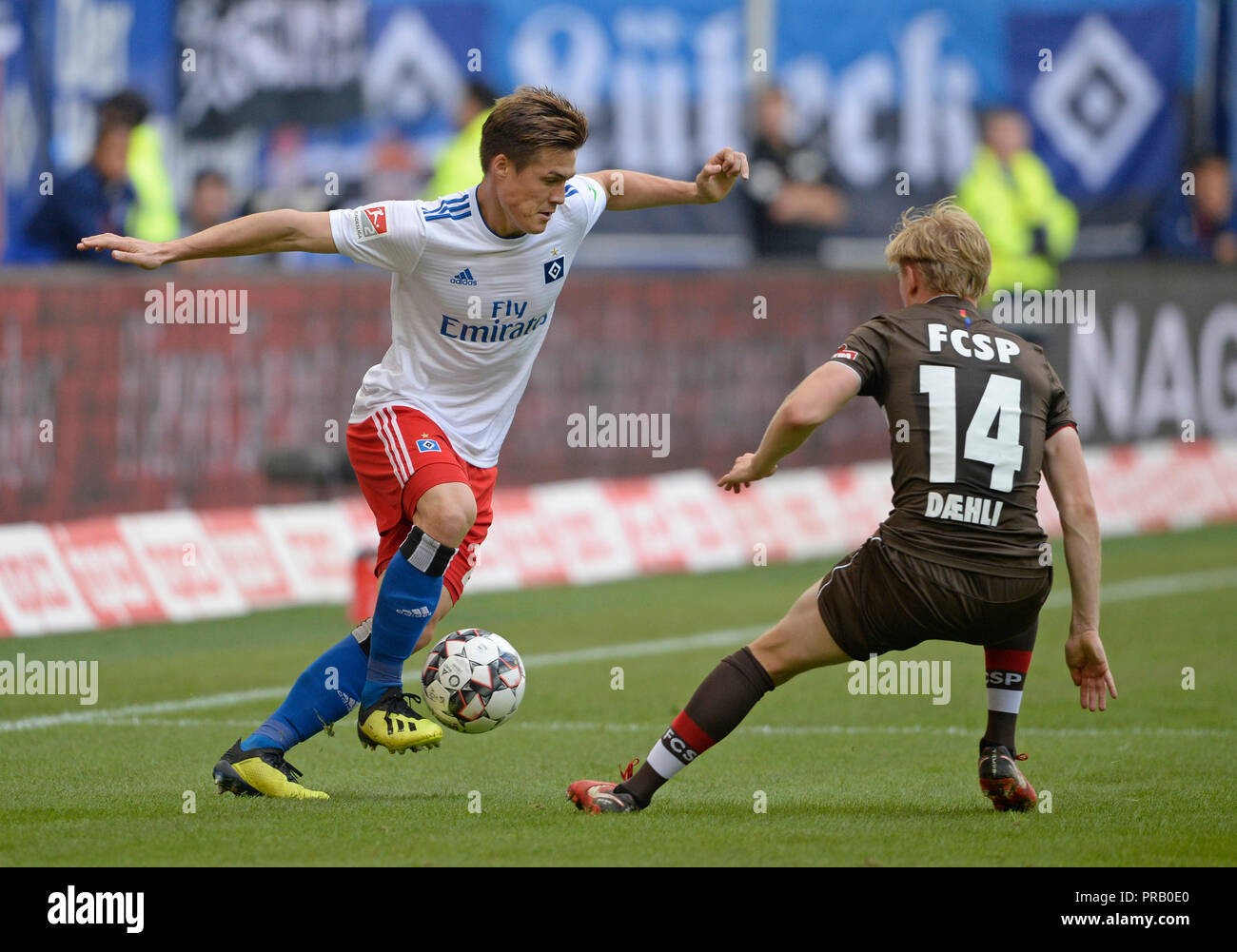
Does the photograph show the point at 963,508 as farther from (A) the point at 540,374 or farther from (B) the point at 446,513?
(A) the point at 540,374

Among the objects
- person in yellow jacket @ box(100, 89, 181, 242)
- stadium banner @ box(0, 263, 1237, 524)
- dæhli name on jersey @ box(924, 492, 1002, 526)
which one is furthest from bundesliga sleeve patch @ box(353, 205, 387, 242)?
person in yellow jacket @ box(100, 89, 181, 242)

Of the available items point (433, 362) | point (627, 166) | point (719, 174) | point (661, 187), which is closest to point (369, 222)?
point (433, 362)

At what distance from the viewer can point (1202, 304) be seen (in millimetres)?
18203

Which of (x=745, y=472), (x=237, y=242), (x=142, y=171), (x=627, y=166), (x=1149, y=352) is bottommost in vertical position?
(x=745, y=472)

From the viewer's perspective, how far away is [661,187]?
7.41 meters

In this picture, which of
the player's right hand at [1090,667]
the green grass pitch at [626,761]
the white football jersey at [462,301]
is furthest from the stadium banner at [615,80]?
→ the player's right hand at [1090,667]

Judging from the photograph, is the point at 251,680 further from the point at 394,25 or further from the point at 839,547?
the point at 394,25

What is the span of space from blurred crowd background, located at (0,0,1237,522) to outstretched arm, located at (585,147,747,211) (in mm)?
5615

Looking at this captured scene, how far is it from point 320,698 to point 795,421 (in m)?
2.01

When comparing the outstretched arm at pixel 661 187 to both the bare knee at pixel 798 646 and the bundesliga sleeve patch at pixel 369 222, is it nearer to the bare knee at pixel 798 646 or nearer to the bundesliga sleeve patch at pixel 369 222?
the bundesliga sleeve patch at pixel 369 222

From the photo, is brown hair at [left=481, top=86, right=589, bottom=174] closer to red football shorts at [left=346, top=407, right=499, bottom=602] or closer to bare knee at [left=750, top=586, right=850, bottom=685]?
red football shorts at [left=346, top=407, right=499, bottom=602]

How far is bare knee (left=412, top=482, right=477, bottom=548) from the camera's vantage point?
677cm
